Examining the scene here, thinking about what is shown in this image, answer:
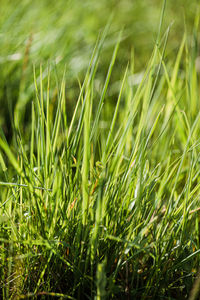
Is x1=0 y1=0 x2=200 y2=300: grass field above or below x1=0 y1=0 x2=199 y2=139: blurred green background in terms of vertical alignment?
below

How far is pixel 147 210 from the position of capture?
26.4 inches

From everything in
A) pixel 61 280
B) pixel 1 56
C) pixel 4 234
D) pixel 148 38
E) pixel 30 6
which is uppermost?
pixel 30 6

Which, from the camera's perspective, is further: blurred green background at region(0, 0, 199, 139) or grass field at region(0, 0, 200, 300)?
blurred green background at region(0, 0, 199, 139)

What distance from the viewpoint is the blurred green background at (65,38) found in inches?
46.5

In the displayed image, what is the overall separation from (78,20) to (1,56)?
0.63 meters

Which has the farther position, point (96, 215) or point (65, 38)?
point (65, 38)

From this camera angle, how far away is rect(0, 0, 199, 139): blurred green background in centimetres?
118

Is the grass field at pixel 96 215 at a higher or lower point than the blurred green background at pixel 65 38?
lower

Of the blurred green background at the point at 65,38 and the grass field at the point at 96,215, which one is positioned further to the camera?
the blurred green background at the point at 65,38

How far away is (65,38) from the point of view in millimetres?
1426

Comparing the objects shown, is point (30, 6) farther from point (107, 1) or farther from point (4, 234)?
point (4, 234)

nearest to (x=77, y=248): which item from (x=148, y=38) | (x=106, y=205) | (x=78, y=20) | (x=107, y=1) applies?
(x=106, y=205)

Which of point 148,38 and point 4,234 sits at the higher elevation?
point 148,38

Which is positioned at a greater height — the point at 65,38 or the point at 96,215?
the point at 65,38
